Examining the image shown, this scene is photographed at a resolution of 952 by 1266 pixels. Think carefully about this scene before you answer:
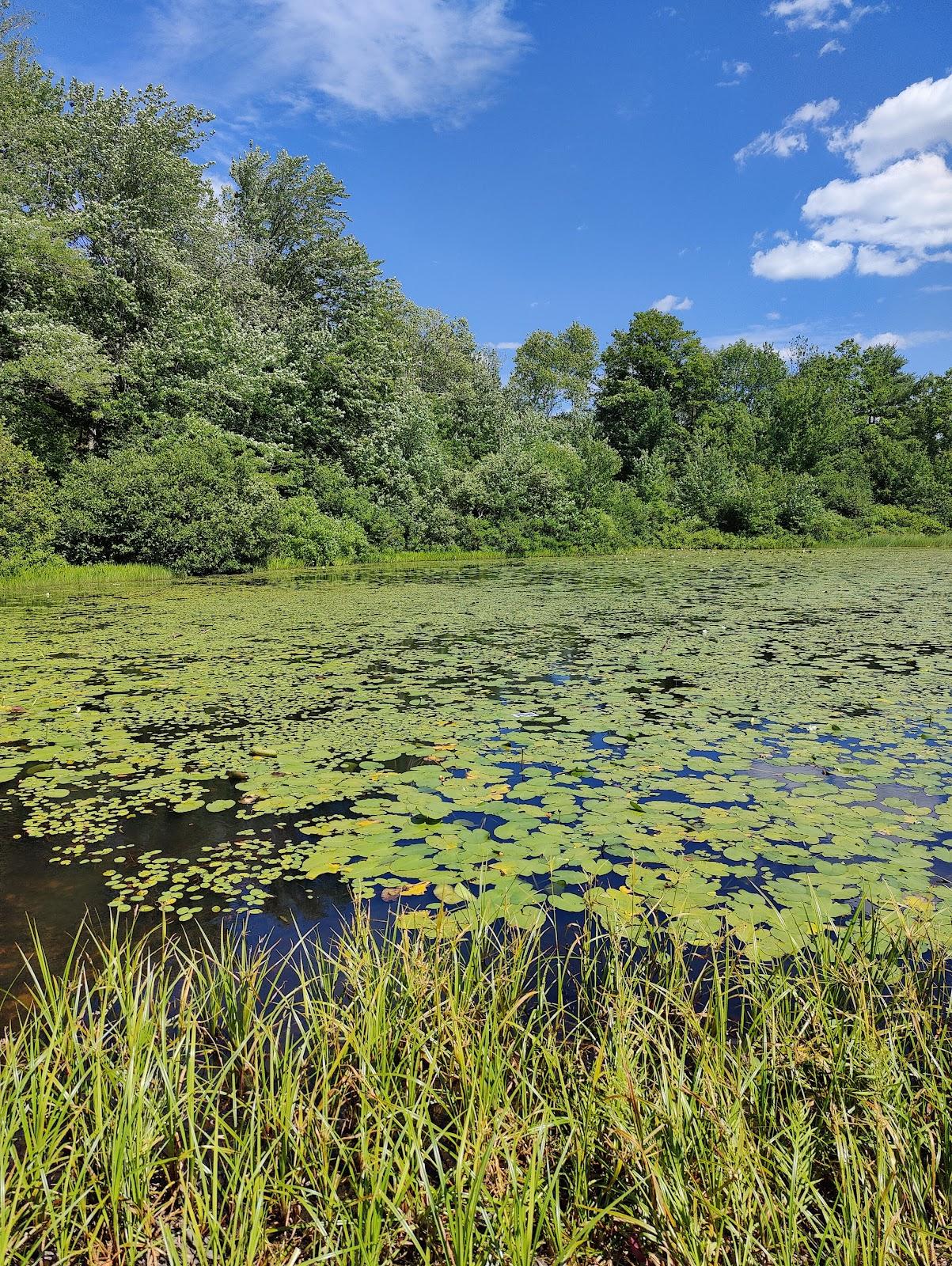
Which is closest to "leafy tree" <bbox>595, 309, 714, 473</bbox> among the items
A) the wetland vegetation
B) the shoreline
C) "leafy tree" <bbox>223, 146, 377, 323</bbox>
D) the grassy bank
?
the shoreline

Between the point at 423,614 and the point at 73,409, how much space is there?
12.7m

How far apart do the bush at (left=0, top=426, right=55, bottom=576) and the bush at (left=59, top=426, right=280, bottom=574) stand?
49 centimetres

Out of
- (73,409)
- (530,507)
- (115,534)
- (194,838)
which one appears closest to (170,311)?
(73,409)

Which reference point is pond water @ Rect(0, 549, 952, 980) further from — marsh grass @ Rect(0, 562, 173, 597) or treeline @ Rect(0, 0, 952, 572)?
treeline @ Rect(0, 0, 952, 572)

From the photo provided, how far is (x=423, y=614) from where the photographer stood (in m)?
10.1

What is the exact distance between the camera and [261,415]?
66.4 ft

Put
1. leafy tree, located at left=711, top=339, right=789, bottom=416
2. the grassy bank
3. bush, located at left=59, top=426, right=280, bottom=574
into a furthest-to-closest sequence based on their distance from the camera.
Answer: leafy tree, located at left=711, top=339, right=789, bottom=416, bush, located at left=59, top=426, right=280, bottom=574, the grassy bank

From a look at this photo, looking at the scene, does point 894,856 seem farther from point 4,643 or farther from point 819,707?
point 4,643

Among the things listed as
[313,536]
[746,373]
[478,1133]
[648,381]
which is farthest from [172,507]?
[746,373]

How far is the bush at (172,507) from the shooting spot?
15086 mm

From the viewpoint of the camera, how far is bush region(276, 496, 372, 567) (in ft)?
60.8

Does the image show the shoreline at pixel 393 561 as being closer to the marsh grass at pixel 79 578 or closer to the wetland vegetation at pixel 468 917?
the marsh grass at pixel 79 578

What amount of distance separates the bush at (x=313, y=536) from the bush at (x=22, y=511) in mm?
5164

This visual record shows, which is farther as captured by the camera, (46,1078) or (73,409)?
(73,409)
